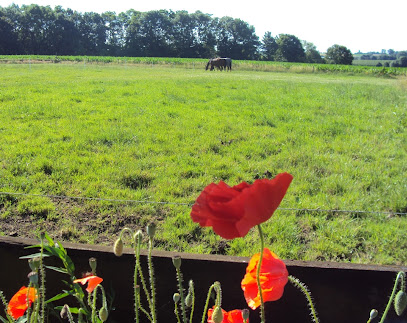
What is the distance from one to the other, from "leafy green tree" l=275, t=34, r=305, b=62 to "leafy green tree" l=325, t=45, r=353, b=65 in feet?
15.8

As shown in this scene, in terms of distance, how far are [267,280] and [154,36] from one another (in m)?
72.3

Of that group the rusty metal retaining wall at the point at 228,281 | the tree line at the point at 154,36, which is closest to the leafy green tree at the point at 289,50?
the tree line at the point at 154,36

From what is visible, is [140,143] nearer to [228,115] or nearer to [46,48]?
[228,115]

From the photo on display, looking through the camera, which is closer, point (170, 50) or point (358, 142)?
point (358, 142)

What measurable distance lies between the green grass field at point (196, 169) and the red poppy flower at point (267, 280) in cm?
136

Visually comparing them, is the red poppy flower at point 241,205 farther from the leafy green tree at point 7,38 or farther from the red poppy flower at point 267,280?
the leafy green tree at point 7,38

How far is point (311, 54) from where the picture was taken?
68375 mm

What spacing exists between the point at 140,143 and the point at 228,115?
8.43ft

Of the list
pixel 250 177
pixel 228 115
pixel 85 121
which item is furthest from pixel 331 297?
pixel 228 115

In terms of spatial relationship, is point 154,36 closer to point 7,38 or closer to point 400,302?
point 7,38

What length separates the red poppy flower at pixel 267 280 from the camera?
811 millimetres

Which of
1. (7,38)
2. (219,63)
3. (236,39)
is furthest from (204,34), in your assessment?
(219,63)

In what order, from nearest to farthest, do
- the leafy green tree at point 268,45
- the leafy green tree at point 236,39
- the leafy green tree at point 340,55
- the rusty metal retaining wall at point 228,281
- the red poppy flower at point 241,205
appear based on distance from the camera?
the red poppy flower at point 241,205, the rusty metal retaining wall at point 228,281, the leafy green tree at point 340,55, the leafy green tree at point 236,39, the leafy green tree at point 268,45

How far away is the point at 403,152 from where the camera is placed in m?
4.89
